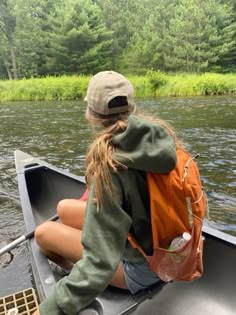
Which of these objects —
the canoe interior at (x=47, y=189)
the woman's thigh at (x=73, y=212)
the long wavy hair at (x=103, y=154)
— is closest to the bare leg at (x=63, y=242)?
the woman's thigh at (x=73, y=212)

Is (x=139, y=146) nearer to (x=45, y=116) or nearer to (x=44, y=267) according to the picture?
(x=44, y=267)

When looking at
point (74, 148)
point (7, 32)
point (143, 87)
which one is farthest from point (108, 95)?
point (7, 32)

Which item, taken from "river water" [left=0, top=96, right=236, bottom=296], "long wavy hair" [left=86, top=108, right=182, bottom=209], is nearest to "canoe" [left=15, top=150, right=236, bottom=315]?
"long wavy hair" [left=86, top=108, right=182, bottom=209]

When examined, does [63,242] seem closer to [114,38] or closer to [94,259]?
[94,259]

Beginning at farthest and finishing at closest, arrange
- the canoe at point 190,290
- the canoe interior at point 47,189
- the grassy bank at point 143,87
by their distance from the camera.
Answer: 1. the grassy bank at point 143,87
2. the canoe interior at point 47,189
3. the canoe at point 190,290

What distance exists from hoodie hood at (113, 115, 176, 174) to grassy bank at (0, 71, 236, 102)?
17527mm

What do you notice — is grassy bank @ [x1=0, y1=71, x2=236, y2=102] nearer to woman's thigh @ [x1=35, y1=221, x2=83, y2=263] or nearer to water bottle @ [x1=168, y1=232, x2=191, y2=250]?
woman's thigh @ [x1=35, y1=221, x2=83, y2=263]

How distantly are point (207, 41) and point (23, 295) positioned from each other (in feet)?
98.0

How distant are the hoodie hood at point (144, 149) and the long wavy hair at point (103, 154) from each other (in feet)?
0.13

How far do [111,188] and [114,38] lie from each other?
3596 cm

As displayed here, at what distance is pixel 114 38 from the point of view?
117ft

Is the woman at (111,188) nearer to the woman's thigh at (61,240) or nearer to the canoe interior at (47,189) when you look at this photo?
the woman's thigh at (61,240)

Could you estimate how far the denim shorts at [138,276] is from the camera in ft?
5.48

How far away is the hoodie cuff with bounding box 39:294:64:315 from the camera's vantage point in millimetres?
1366
